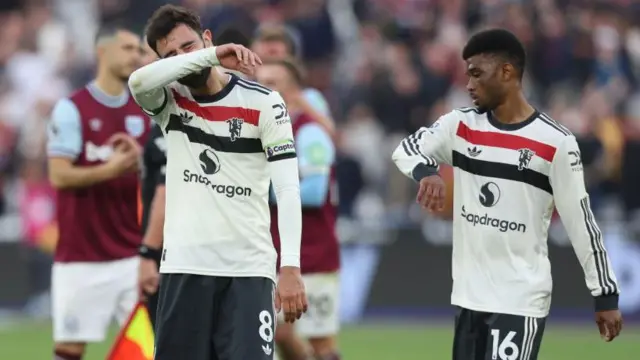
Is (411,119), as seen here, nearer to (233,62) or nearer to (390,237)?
(390,237)

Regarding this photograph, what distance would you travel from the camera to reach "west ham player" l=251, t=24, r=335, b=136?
1032 centimetres

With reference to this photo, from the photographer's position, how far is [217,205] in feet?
22.6

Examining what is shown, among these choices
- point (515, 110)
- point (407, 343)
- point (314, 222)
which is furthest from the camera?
point (407, 343)

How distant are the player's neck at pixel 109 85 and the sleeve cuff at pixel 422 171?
140 inches

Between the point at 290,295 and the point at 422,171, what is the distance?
105cm

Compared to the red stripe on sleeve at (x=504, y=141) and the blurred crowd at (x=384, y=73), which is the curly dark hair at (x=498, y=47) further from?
the blurred crowd at (x=384, y=73)

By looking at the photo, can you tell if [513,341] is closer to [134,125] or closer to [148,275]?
[148,275]

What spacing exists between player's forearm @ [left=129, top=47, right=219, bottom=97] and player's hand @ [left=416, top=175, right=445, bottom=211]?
122 cm

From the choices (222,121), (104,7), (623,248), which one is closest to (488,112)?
(222,121)

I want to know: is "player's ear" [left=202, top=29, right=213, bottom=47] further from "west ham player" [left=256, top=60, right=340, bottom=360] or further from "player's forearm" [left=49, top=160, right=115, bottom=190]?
"west ham player" [left=256, top=60, right=340, bottom=360]

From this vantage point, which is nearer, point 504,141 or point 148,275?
point 504,141

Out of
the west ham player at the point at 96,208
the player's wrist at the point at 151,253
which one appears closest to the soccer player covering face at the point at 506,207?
the player's wrist at the point at 151,253

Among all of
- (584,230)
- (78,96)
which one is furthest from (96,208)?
(584,230)

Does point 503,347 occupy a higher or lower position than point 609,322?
lower
